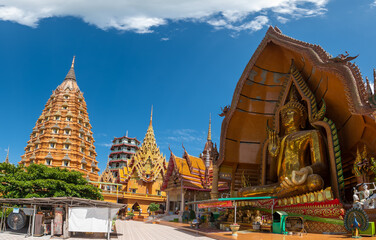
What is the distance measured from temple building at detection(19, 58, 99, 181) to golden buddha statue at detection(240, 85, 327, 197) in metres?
27.2

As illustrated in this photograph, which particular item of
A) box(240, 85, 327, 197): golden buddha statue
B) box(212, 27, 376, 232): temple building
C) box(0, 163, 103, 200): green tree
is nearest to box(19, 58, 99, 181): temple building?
box(0, 163, 103, 200): green tree

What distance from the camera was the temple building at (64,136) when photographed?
3759 centimetres

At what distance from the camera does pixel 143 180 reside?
36562 millimetres

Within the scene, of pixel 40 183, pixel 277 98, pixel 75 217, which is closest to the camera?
pixel 75 217

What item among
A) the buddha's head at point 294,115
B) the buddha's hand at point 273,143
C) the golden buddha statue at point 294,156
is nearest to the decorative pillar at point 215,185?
the golden buddha statue at point 294,156

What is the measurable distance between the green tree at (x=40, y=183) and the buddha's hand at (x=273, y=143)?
1120 cm

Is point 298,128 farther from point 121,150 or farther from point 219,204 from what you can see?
point 121,150

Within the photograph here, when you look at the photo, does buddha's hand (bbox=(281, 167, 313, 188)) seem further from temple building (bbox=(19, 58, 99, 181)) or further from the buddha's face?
temple building (bbox=(19, 58, 99, 181))

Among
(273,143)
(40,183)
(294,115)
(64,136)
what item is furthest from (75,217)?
(64,136)

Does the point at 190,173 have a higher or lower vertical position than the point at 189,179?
higher

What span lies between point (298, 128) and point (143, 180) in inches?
994

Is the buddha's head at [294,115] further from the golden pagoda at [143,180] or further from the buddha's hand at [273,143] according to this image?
the golden pagoda at [143,180]

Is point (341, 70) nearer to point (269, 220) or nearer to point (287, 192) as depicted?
point (287, 192)

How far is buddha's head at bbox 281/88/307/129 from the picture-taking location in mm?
14180
